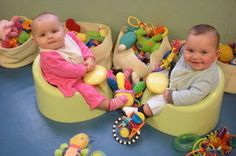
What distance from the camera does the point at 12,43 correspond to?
78.9 inches

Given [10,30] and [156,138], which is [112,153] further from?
[10,30]

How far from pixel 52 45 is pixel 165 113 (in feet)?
1.96

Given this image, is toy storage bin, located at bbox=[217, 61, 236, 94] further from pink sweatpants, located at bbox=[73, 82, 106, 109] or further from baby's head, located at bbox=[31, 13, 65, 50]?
baby's head, located at bbox=[31, 13, 65, 50]

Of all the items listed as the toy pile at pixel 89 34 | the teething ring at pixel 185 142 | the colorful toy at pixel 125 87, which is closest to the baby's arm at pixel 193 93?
the teething ring at pixel 185 142

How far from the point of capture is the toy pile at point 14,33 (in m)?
1.99

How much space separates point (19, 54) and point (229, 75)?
45.1 inches

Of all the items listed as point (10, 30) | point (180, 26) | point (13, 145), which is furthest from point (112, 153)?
point (10, 30)

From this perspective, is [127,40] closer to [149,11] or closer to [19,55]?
[149,11]

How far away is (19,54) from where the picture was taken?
2012mm

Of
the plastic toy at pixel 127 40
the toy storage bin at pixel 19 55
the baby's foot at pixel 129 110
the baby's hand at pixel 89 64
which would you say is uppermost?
the plastic toy at pixel 127 40

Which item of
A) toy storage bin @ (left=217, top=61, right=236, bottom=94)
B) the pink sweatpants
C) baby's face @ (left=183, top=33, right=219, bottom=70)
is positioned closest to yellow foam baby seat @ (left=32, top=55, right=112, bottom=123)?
the pink sweatpants

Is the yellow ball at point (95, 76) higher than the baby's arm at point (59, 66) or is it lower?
lower

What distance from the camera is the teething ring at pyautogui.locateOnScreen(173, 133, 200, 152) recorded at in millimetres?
1539

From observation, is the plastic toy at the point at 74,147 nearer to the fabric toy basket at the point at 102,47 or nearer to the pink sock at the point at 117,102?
the pink sock at the point at 117,102
